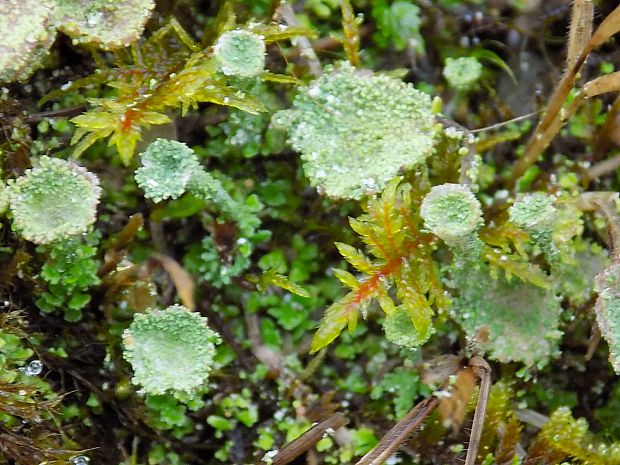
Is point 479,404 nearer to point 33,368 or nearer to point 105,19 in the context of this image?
point 33,368

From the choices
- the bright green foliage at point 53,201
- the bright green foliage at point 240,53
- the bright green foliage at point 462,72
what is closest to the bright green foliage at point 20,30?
the bright green foliage at point 53,201

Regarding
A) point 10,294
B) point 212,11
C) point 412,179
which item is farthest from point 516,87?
point 10,294

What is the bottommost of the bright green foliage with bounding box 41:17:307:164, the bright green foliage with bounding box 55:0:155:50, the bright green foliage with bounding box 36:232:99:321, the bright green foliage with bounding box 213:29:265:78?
the bright green foliage with bounding box 36:232:99:321

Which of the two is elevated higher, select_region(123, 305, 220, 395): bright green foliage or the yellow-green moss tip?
the yellow-green moss tip

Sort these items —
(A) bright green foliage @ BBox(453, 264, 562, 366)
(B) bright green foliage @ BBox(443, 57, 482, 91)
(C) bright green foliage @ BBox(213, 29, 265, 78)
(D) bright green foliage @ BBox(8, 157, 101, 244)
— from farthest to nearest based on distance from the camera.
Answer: (B) bright green foliage @ BBox(443, 57, 482, 91)
(A) bright green foliage @ BBox(453, 264, 562, 366)
(C) bright green foliage @ BBox(213, 29, 265, 78)
(D) bright green foliage @ BBox(8, 157, 101, 244)

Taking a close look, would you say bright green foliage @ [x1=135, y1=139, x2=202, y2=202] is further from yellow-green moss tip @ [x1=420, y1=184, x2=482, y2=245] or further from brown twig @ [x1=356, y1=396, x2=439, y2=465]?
brown twig @ [x1=356, y1=396, x2=439, y2=465]

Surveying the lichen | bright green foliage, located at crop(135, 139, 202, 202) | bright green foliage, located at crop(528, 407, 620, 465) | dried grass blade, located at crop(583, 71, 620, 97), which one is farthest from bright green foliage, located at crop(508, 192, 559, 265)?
bright green foliage, located at crop(135, 139, 202, 202)
